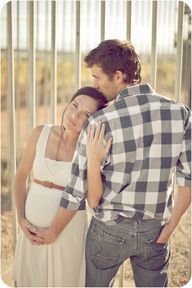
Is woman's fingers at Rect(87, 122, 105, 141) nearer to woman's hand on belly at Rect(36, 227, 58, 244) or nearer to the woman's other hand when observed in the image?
the woman's other hand

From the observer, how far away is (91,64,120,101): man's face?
1703 mm

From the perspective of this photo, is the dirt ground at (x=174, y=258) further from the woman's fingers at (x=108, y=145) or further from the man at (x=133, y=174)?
the woman's fingers at (x=108, y=145)

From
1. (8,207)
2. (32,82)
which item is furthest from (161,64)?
(32,82)

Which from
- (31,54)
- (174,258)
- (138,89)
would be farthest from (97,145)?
(174,258)

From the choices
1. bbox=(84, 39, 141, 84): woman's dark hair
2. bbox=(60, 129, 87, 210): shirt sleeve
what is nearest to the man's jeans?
bbox=(60, 129, 87, 210): shirt sleeve

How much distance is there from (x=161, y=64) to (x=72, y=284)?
810 cm

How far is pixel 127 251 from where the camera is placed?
1.64 m

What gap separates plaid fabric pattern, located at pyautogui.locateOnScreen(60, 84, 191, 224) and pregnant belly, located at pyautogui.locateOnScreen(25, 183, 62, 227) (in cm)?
25

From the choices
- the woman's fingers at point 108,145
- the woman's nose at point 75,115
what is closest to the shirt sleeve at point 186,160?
the woman's fingers at point 108,145

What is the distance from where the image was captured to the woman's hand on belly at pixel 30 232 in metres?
1.89

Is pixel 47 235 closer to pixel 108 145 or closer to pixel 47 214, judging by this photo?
pixel 47 214

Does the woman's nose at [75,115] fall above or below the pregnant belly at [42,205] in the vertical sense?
above

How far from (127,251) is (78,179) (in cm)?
31

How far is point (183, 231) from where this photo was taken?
3.71 metres
